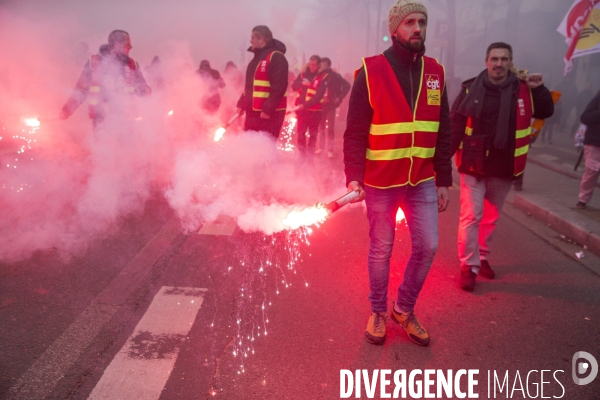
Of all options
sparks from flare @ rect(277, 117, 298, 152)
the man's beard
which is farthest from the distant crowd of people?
sparks from flare @ rect(277, 117, 298, 152)

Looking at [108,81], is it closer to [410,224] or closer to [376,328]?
[410,224]

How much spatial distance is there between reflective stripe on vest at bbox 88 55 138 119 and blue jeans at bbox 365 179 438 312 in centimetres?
461

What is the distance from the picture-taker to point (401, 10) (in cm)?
279

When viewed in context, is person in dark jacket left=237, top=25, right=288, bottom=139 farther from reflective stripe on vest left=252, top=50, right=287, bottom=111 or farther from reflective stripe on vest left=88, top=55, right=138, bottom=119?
reflective stripe on vest left=88, top=55, right=138, bottom=119

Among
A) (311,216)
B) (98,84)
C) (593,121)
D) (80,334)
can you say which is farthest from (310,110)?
(80,334)

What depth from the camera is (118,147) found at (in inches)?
280

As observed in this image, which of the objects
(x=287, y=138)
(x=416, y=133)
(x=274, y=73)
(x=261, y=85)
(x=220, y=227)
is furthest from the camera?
(x=287, y=138)

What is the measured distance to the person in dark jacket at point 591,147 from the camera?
19.5ft

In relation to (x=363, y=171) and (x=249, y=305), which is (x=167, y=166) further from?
(x=363, y=171)

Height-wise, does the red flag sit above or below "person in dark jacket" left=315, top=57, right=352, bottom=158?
above

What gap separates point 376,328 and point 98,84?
4998mm

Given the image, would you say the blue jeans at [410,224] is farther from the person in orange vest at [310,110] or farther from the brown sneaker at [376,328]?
the person in orange vest at [310,110]

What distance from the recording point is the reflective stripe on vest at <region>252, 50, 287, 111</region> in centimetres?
589

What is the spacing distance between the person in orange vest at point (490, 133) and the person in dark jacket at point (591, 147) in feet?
8.57
